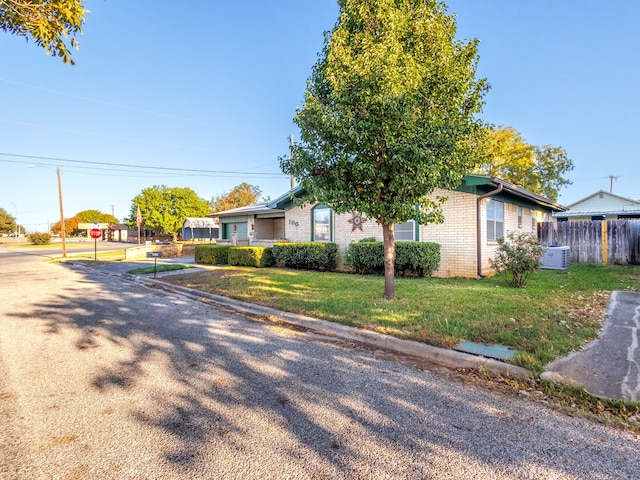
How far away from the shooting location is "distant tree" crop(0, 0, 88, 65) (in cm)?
447

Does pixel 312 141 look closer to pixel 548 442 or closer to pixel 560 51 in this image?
pixel 548 442

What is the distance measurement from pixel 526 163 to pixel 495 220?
73.0 ft

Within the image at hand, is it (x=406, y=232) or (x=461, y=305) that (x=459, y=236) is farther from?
(x=461, y=305)

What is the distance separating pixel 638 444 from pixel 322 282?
764 cm

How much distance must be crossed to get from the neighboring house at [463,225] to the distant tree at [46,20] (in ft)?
16.0

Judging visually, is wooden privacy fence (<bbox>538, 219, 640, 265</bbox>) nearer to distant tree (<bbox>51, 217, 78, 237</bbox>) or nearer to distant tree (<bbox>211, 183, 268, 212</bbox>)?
distant tree (<bbox>211, 183, 268, 212</bbox>)

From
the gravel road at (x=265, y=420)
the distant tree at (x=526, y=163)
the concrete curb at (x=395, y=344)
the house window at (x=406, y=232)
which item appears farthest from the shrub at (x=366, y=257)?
the distant tree at (x=526, y=163)

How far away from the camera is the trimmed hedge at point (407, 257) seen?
10656 millimetres

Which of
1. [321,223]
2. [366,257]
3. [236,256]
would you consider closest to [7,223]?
[236,256]

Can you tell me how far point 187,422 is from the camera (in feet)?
8.86

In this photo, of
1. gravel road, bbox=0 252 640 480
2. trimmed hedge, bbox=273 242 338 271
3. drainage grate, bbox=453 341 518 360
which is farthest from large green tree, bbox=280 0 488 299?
trimmed hedge, bbox=273 242 338 271

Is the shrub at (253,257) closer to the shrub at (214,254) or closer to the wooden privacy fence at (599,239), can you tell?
the shrub at (214,254)

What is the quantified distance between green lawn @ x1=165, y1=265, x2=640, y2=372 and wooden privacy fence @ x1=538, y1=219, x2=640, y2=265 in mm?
4165

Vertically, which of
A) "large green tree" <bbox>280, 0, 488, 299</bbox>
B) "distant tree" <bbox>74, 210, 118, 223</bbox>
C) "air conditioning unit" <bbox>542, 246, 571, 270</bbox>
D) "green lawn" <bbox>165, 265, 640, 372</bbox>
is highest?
"distant tree" <bbox>74, 210, 118, 223</bbox>
